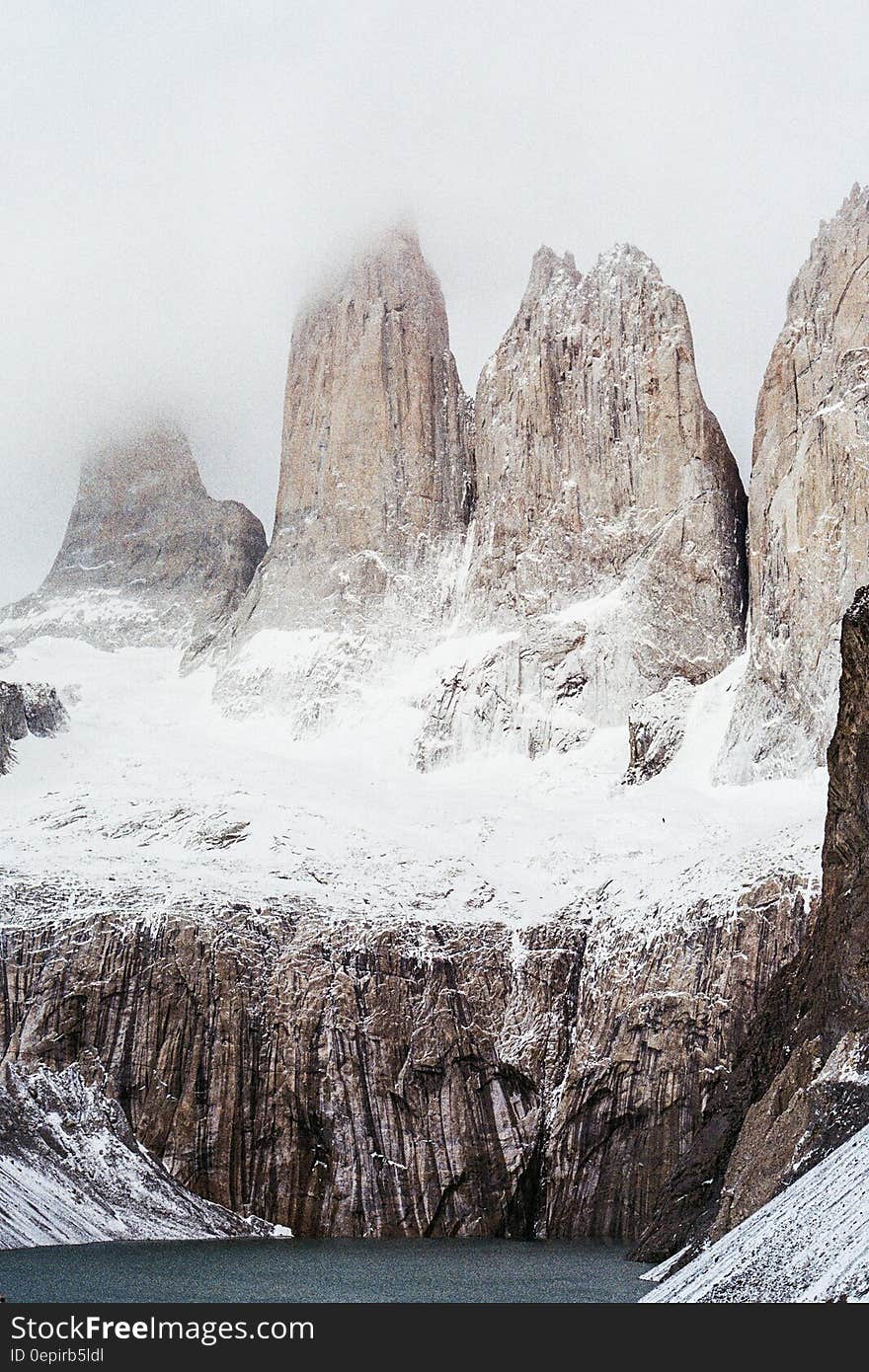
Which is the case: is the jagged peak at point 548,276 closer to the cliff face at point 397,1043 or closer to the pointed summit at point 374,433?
the pointed summit at point 374,433

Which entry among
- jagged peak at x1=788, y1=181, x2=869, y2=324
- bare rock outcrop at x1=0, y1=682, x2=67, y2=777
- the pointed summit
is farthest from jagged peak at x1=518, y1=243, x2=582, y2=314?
bare rock outcrop at x1=0, y1=682, x2=67, y2=777

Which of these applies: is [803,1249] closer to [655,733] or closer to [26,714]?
[655,733]

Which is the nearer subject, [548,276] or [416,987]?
[416,987]

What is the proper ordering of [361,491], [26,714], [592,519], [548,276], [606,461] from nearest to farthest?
[26,714]
[592,519]
[606,461]
[548,276]
[361,491]

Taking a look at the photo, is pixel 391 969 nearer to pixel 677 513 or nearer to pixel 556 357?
pixel 677 513

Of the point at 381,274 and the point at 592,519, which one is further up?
the point at 381,274

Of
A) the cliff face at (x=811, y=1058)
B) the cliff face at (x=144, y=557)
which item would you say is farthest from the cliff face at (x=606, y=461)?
the cliff face at (x=811, y=1058)

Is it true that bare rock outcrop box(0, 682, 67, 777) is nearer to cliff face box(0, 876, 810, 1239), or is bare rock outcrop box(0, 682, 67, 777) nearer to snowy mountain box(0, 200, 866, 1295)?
snowy mountain box(0, 200, 866, 1295)

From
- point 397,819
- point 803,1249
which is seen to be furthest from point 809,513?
point 803,1249
